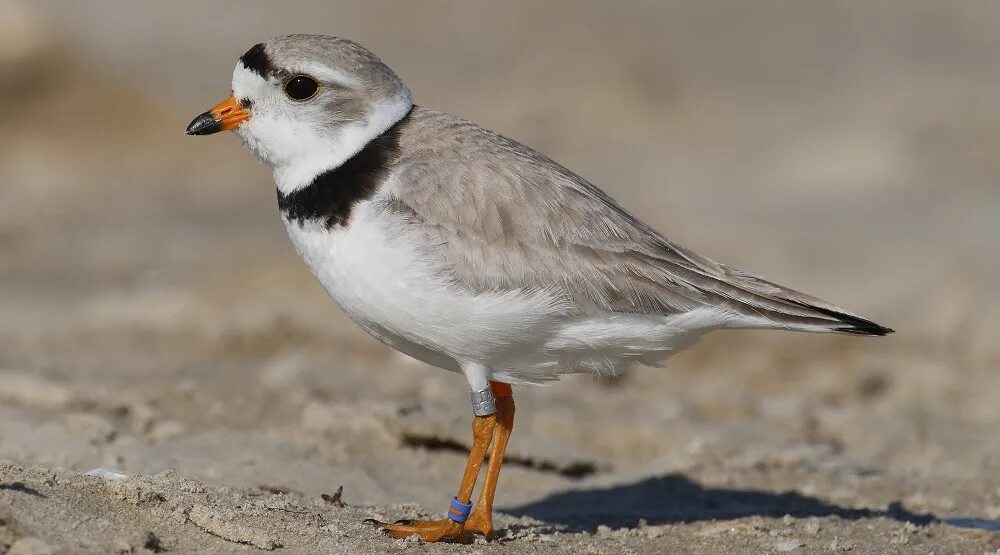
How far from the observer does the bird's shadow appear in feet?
21.6

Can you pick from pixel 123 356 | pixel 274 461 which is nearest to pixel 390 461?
pixel 274 461

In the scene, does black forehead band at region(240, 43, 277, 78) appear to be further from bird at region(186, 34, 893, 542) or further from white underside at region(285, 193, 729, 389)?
white underside at region(285, 193, 729, 389)

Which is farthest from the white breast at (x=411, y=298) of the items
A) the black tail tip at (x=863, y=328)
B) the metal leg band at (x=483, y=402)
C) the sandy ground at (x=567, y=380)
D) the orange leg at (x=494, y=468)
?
the black tail tip at (x=863, y=328)

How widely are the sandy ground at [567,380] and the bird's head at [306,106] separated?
1525 millimetres

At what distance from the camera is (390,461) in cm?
758

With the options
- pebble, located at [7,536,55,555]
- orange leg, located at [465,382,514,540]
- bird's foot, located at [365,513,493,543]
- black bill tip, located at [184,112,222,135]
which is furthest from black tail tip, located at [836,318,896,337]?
pebble, located at [7,536,55,555]

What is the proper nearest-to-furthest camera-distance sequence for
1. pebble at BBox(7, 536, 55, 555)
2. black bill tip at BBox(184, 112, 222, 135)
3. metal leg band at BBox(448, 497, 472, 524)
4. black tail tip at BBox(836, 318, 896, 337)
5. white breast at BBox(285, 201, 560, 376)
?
pebble at BBox(7, 536, 55, 555), white breast at BBox(285, 201, 560, 376), metal leg band at BBox(448, 497, 472, 524), black tail tip at BBox(836, 318, 896, 337), black bill tip at BBox(184, 112, 222, 135)

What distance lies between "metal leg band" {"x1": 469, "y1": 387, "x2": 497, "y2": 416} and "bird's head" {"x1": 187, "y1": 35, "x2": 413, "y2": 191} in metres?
1.19

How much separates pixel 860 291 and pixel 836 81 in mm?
7628

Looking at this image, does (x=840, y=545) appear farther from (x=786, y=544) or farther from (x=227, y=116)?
(x=227, y=116)

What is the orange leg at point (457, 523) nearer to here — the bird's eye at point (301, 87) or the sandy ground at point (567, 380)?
the sandy ground at point (567, 380)

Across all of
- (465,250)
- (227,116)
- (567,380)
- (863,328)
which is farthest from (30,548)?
(567,380)

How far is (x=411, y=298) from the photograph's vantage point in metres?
5.39

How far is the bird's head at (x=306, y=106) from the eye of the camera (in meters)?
5.82
